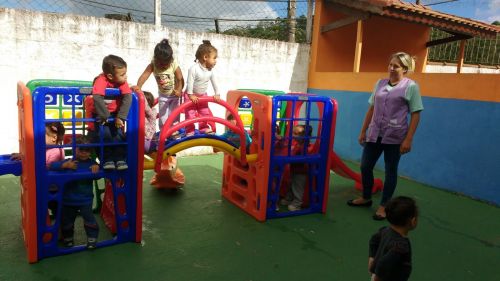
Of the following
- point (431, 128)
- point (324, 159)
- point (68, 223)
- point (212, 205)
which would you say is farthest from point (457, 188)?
point (68, 223)

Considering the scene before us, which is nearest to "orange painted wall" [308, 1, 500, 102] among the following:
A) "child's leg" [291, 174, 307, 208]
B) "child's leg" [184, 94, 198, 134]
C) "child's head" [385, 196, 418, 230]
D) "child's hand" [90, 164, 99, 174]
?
"child's leg" [291, 174, 307, 208]

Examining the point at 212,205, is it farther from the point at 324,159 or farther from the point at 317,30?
the point at 317,30

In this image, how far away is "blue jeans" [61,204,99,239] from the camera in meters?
2.85

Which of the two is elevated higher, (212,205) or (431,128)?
(431,128)

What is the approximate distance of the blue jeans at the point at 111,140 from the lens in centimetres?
284

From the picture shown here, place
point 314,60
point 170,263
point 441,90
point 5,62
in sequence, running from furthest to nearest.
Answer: point 314,60
point 441,90
point 5,62
point 170,263

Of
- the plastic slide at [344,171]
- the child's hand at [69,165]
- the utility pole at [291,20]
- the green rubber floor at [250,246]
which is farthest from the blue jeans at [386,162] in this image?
the utility pole at [291,20]

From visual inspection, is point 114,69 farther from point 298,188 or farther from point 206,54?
point 298,188

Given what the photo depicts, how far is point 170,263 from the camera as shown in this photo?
279 cm

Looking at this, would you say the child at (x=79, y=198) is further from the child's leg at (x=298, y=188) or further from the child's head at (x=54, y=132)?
the child's leg at (x=298, y=188)

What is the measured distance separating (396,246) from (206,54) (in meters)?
2.89

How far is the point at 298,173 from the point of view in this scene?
4.02 m

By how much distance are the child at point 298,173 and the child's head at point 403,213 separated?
2.12 m

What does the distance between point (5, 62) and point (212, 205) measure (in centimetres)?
309
